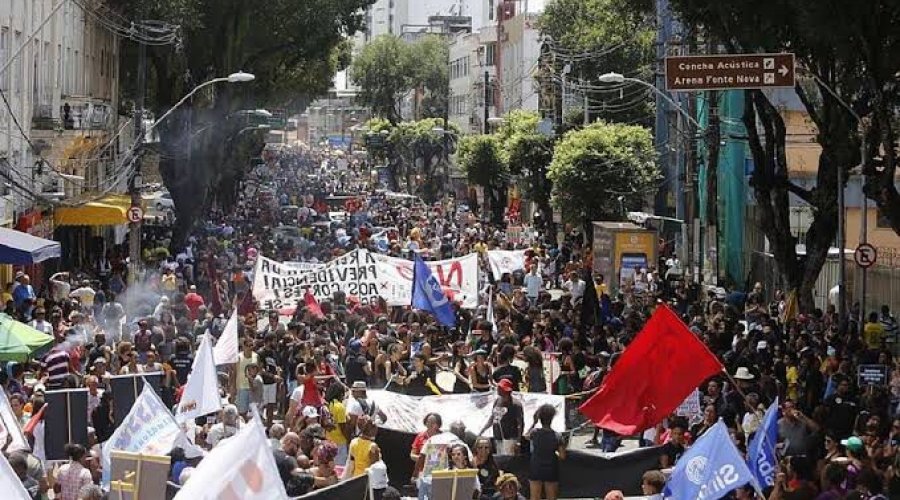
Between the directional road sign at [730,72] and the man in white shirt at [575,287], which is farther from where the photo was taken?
the man in white shirt at [575,287]

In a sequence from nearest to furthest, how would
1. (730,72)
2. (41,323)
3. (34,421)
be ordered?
(34,421) → (41,323) → (730,72)

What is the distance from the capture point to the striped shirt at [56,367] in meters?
19.2

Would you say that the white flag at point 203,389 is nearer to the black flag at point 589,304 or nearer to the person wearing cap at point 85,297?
the person wearing cap at point 85,297

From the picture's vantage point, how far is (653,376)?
15.9 metres

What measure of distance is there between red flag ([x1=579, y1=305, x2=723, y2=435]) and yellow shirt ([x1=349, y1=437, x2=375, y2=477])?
8.33 feet

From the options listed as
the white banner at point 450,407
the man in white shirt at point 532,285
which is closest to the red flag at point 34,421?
the white banner at point 450,407

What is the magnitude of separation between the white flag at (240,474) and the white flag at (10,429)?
471 centimetres

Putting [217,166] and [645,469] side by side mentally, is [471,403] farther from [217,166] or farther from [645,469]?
[217,166]

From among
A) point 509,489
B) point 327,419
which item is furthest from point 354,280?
point 509,489

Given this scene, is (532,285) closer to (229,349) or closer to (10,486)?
(229,349)

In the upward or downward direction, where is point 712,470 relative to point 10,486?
downward

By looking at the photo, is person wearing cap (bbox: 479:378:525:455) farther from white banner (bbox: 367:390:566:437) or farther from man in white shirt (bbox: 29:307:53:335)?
man in white shirt (bbox: 29:307:53:335)

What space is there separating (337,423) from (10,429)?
3.31 m

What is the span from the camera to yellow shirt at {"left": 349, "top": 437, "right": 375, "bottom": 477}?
Answer: 47.4 feet
